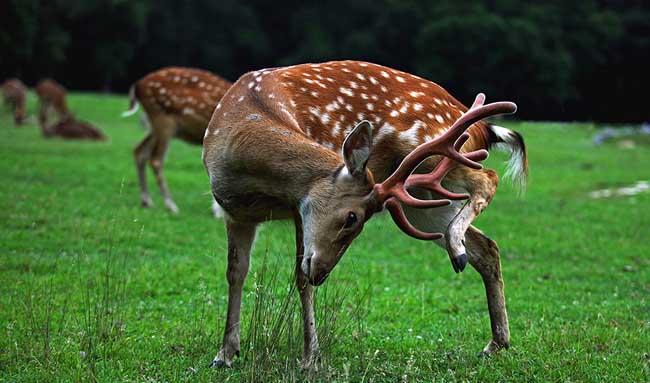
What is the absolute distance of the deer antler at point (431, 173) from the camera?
4.68 metres

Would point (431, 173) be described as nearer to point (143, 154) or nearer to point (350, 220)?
point (350, 220)

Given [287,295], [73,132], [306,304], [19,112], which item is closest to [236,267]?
[306,304]

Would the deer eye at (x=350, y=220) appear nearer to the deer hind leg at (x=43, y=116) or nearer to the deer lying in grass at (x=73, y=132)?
the deer lying in grass at (x=73, y=132)

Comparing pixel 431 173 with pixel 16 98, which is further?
pixel 16 98

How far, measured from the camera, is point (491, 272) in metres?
5.80

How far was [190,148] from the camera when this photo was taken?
20.3m

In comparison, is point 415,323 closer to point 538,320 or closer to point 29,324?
point 538,320

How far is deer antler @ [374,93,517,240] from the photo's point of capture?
468 centimetres

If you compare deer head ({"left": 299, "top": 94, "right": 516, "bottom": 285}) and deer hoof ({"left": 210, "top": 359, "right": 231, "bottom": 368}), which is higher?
deer head ({"left": 299, "top": 94, "right": 516, "bottom": 285})

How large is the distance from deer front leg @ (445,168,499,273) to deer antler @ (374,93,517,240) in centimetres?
37

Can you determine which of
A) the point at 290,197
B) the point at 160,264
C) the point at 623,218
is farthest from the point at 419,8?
the point at 290,197

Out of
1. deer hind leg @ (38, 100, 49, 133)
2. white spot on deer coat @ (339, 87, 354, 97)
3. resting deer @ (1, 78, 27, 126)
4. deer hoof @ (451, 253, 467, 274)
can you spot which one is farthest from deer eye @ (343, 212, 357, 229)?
resting deer @ (1, 78, 27, 126)

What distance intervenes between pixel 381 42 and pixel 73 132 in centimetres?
3056

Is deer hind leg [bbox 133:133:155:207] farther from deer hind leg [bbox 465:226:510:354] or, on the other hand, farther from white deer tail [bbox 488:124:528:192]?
deer hind leg [bbox 465:226:510:354]
